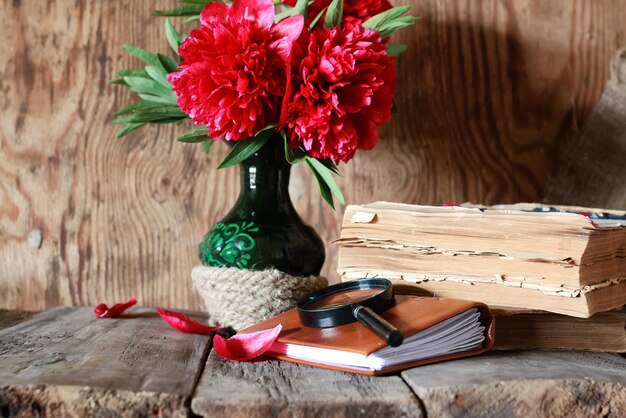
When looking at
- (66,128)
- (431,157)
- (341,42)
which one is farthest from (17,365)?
(431,157)

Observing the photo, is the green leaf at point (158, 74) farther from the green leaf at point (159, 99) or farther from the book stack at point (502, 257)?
the book stack at point (502, 257)

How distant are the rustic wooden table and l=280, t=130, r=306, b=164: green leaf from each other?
0.27 m

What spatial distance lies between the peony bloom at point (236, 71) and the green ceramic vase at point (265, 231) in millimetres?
91

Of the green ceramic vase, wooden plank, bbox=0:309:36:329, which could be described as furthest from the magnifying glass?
wooden plank, bbox=0:309:36:329

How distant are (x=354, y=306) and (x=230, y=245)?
0.25 metres

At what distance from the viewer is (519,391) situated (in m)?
0.60

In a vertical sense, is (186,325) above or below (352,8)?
below

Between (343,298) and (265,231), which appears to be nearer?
(343,298)

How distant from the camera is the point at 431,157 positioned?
1.22m

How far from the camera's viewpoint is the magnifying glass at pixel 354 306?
2.18 ft

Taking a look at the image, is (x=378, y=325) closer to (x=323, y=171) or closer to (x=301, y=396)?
(x=301, y=396)

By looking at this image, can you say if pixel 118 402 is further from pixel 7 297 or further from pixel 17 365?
pixel 7 297

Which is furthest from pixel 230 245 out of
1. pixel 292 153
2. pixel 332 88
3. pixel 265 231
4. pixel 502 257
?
pixel 502 257

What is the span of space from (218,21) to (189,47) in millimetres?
53
